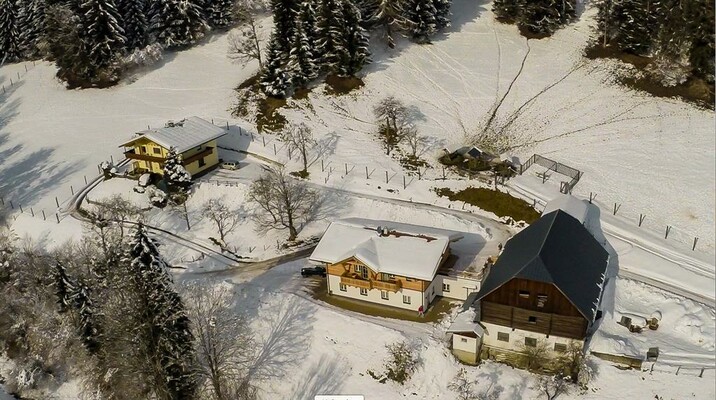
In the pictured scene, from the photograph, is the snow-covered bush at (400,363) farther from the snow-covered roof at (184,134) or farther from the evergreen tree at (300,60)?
the evergreen tree at (300,60)

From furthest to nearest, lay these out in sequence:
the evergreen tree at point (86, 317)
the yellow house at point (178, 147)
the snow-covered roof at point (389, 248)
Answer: the yellow house at point (178, 147), the snow-covered roof at point (389, 248), the evergreen tree at point (86, 317)

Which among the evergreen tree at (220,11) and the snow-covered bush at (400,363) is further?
Result: the evergreen tree at (220,11)

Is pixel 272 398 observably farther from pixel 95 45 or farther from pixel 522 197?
pixel 95 45

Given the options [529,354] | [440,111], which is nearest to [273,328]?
[529,354]

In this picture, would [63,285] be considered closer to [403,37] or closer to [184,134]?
[184,134]

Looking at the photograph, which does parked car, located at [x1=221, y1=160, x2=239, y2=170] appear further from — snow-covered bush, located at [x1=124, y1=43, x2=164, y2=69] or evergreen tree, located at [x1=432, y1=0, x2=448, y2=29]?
evergreen tree, located at [x1=432, y1=0, x2=448, y2=29]

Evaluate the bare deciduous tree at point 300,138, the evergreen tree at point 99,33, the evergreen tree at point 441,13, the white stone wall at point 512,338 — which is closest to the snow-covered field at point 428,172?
the bare deciduous tree at point 300,138

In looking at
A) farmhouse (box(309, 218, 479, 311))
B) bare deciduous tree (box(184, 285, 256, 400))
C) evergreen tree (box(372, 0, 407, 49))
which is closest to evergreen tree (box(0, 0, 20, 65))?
evergreen tree (box(372, 0, 407, 49))
